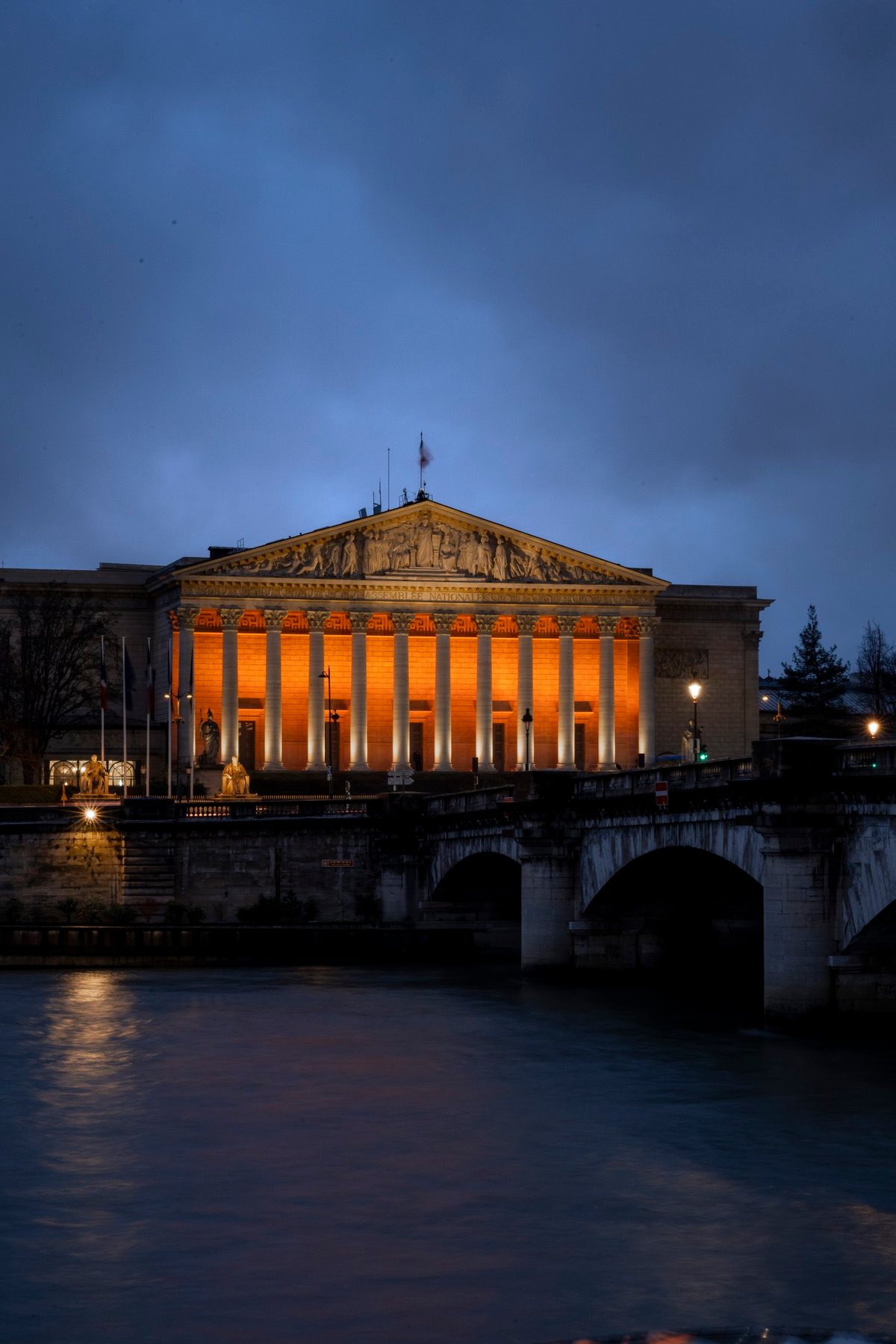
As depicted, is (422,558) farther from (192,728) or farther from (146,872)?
(146,872)

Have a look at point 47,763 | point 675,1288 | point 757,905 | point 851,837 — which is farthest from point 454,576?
point 675,1288

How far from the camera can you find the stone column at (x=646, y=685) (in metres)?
129

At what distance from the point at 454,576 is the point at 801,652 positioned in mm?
50839

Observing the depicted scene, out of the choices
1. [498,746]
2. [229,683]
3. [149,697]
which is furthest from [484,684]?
[149,697]

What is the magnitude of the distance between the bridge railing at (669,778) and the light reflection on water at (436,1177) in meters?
6.46

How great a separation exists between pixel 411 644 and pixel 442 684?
448 cm

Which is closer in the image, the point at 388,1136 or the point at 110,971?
the point at 388,1136

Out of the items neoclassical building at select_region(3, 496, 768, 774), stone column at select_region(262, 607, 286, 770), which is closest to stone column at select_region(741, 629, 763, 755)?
neoclassical building at select_region(3, 496, 768, 774)

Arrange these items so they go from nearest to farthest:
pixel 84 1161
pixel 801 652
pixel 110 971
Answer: pixel 84 1161, pixel 110 971, pixel 801 652

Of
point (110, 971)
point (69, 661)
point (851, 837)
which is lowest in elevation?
point (110, 971)

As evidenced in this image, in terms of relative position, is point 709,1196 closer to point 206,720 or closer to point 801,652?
point 206,720

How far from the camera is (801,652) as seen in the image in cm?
16712

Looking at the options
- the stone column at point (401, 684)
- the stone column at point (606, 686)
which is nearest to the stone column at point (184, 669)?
the stone column at point (401, 684)

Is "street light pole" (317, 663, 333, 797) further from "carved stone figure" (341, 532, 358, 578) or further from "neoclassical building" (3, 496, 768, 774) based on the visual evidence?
"carved stone figure" (341, 532, 358, 578)
